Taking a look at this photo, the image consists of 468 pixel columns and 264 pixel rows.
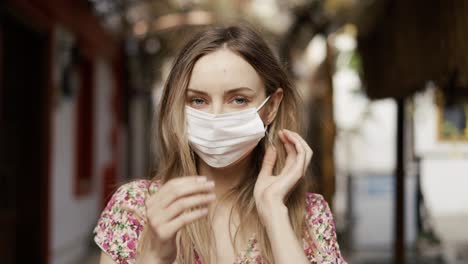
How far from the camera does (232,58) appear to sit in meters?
1.73

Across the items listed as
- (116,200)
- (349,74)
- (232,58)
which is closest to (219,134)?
(232,58)

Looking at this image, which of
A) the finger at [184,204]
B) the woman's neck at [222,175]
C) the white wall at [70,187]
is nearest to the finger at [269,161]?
the woman's neck at [222,175]

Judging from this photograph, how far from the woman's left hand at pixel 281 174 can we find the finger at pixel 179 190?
25cm

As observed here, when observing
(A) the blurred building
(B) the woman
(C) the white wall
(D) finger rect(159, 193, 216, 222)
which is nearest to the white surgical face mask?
(B) the woman

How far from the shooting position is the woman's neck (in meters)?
1.88

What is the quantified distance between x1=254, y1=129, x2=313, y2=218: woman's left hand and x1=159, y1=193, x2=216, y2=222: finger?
0.25 m

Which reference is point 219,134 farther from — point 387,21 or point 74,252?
point 74,252

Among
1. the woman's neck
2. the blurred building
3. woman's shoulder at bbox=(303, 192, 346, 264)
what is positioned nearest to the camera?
woman's shoulder at bbox=(303, 192, 346, 264)

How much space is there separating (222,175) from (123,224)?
0.30 metres

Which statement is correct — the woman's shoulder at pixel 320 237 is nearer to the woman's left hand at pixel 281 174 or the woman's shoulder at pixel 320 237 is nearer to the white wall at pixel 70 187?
the woman's left hand at pixel 281 174

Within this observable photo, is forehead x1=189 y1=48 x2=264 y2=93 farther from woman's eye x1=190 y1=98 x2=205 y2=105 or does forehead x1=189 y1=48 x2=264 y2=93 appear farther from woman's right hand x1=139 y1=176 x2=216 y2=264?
woman's right hand x1=139 y1=176 x2=216 y2=264

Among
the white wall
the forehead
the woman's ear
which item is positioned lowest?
the white wall

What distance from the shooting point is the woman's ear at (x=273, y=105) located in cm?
186

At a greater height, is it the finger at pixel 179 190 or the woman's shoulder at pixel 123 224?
the finger at pixel 179 190
